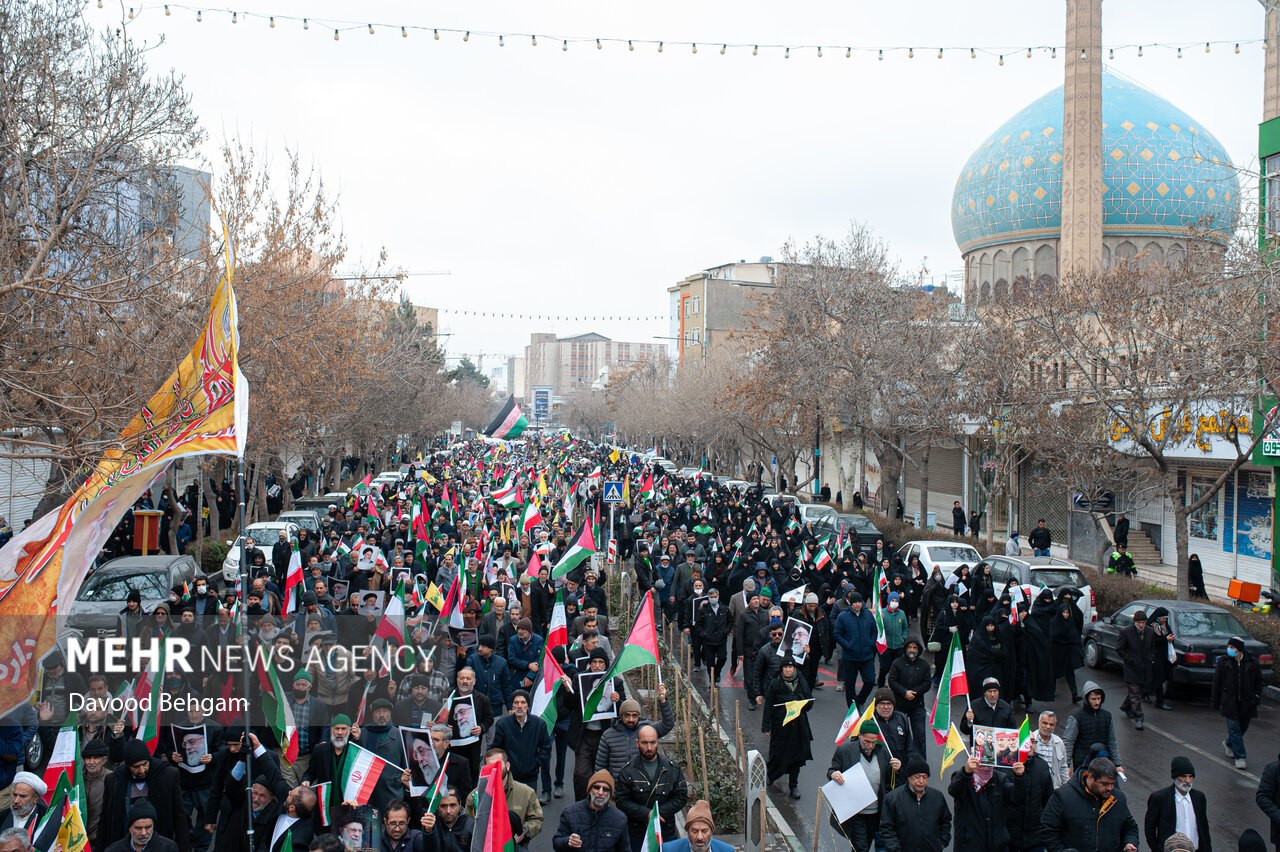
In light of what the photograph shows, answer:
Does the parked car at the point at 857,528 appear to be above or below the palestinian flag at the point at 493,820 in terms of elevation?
below

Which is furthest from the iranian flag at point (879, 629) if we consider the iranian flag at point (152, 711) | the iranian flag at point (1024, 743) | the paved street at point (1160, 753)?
the iranian flag at point (152, 711)

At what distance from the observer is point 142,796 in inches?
293

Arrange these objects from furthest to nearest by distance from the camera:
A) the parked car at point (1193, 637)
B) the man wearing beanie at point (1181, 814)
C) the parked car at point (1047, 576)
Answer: the parked car at point (1047, 576), the parked car at point (1193, 637), the man wearing beanie at point (1181, 814)

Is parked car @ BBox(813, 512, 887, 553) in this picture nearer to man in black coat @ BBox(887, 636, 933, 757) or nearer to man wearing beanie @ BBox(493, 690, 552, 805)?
man in black coat @ BBox(887, 636, 933, 757)

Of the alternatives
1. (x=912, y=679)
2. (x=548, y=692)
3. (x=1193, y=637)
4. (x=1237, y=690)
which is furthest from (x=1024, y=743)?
(x=1193, y=637)

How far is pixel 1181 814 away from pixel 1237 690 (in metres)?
4.40

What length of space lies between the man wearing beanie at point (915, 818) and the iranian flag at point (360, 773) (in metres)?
3.32

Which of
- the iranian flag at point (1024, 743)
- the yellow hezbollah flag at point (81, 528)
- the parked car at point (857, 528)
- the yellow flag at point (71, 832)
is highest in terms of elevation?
the yellow hezbollah flag at point (81, 528)

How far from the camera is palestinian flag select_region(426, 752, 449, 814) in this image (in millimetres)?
6941

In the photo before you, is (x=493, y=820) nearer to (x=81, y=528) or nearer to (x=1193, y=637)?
(x=81, y=528)

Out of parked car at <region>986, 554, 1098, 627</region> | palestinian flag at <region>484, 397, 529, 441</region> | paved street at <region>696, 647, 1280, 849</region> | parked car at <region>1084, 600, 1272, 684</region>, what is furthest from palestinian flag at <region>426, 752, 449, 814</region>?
palestinian flag at <region>484, 397, 529, 441</region>

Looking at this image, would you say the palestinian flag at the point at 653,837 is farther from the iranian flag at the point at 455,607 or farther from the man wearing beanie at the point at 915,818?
the iranian flag at the point at 455,607

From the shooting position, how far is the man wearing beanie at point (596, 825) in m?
6.62

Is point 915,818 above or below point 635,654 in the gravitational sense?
below
